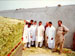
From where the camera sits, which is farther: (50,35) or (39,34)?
(39,34)

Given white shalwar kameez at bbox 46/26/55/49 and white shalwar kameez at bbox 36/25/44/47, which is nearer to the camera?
white shalwar kameez at bbox 46/26/55/49

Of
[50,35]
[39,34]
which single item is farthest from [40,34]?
[50,35]

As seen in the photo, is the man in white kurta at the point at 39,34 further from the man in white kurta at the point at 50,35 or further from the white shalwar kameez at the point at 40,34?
the man in white kurta at the point at 50,35

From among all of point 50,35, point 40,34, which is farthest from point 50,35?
point 40,34

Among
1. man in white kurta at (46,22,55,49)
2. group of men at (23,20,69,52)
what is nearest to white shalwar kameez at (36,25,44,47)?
group of men at (23,20,69,52)

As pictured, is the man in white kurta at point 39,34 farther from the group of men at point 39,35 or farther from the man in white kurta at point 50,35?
the man in white kurta at point 50,35

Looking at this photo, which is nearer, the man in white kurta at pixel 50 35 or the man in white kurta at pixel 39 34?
the man in white kurta at pixel 50 35

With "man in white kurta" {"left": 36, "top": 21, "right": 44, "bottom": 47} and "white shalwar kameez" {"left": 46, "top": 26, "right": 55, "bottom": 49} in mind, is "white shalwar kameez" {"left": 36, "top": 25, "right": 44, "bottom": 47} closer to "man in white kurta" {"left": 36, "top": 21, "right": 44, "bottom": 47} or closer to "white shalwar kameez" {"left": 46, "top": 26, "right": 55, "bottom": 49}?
"man in white kurta" {"left": 36, "top": 21, "right": 44, "bottom": 47}

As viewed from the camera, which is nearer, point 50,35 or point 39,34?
point 50,35

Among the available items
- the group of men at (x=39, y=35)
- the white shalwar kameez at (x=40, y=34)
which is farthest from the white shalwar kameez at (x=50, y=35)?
the white shalwar kameez at (x=40, y=34)

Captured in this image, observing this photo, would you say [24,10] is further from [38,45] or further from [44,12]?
[38,45]

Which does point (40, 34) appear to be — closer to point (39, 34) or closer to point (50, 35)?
point (39, 34)

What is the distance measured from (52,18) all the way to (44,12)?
0.76 meters

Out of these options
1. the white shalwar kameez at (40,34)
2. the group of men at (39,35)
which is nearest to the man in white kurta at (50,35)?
the group of men at (39,35)
